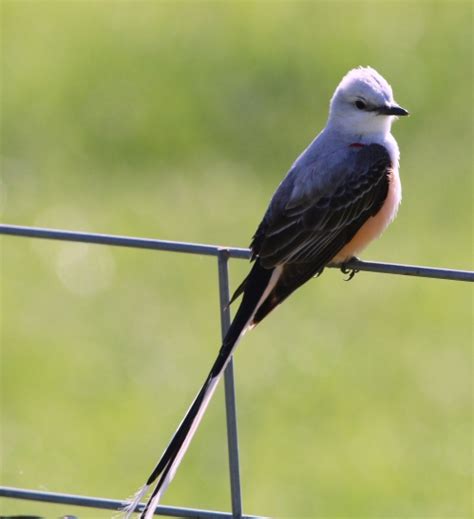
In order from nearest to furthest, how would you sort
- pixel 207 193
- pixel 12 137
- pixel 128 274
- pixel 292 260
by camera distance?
pixel 292 260
pixel 128 274
pixel 207 193
pixel 12 137

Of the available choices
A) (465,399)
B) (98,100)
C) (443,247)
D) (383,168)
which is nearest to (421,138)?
(443,247)

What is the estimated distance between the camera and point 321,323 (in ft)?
36.8

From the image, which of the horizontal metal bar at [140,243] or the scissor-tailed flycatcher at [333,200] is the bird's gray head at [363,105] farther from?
the horizontal metal bar at [140,243]

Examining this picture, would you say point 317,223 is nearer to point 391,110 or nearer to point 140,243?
point 391,110

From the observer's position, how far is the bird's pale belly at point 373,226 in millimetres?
6840

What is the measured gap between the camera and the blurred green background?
32.0 feet

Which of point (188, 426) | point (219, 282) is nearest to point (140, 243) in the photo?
point (219, 282)

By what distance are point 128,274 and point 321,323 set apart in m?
1.64

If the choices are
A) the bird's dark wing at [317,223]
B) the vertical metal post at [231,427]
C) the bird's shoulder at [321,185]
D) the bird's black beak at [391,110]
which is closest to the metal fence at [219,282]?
the vertical metal post at [231,427]

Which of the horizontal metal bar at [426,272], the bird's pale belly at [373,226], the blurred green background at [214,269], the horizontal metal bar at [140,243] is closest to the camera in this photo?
the horizontal metal bar at [426,272]

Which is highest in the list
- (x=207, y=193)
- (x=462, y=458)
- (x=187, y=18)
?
(x=187, y=18)

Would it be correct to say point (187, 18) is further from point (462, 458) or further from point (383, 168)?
point (383, 168)

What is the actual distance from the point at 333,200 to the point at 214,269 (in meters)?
4.97

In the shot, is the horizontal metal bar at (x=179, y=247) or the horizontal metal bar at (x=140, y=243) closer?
the horizontal metal bar at (x=179, y=247)
